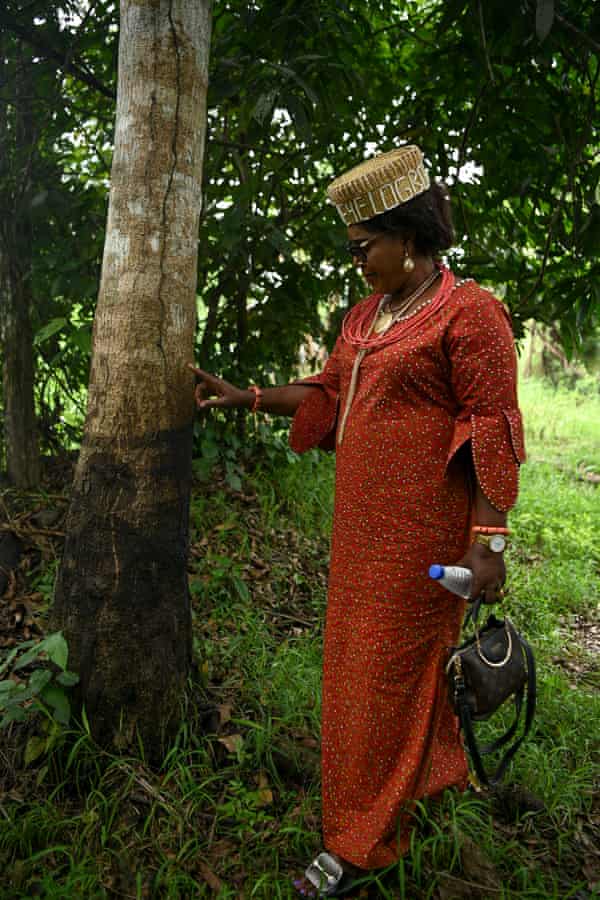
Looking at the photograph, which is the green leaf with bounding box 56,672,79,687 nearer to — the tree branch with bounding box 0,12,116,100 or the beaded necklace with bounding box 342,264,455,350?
the beaded necklace with bounding box 342,264,455,350

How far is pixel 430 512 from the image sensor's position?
6.24ft

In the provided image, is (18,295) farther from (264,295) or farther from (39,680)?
(39,680)

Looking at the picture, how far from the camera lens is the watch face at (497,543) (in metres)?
1.75

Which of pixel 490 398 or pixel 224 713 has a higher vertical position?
pixel 490 398

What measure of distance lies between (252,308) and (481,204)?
4.33ft

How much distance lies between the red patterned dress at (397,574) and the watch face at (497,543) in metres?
0.14

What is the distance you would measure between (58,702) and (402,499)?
Answer: 1130mm

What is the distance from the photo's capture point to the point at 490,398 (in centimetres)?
174

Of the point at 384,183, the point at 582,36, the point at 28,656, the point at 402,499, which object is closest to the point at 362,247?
the point at 384,183

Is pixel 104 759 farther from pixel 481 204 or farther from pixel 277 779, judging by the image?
pixel 481 204

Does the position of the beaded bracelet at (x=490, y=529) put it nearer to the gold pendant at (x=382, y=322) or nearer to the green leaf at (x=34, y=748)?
the gold pendant at (x=382, y=322)

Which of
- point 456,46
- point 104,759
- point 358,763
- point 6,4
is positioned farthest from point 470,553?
point 6,4

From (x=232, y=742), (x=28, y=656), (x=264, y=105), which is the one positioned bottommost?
(x=232, y=742)

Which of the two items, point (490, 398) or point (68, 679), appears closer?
point (490, 398)
